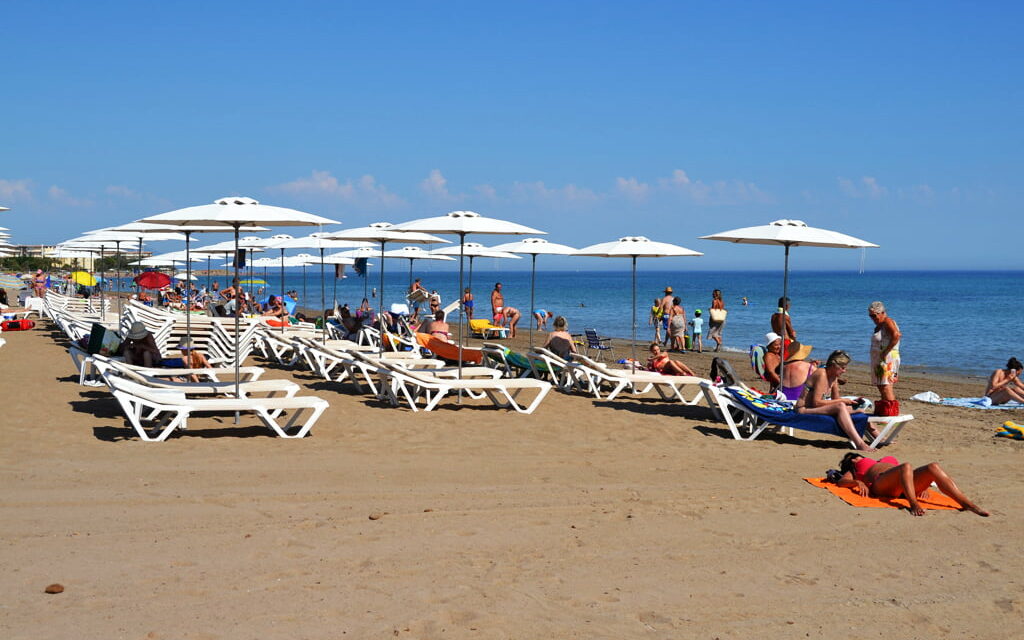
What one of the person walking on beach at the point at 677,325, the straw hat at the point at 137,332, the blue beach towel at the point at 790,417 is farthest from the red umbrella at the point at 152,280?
the blue beach towel at the point at 790,417

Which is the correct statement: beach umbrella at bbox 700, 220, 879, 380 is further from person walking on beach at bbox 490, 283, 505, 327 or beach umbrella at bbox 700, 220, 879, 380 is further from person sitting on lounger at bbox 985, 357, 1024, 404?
person walking on beach at bbox 490, 283, 505, 327

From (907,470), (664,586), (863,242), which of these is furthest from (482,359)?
(664,586)

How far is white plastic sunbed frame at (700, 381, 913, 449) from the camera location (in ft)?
25.8

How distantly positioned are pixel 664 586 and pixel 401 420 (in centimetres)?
452

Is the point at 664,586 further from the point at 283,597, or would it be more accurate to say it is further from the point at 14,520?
the point at 14,520

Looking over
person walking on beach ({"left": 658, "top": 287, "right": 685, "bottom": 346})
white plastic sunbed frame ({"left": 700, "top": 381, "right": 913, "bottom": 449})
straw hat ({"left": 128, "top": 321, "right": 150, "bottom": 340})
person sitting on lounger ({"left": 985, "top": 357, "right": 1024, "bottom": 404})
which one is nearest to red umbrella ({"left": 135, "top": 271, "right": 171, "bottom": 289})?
straw hat ({"left": 128, "top": 321, "right": 150, "bottom": 340})

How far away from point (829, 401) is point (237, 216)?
522 cm

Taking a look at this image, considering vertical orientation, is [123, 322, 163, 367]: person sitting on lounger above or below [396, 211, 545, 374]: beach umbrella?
below

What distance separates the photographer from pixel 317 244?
16.0 meters

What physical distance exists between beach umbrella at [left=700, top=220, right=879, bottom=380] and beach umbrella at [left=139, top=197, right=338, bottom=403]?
4.03 m

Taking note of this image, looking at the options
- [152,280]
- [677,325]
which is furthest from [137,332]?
[677,325]

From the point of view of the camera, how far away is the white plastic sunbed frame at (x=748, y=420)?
25.8ft

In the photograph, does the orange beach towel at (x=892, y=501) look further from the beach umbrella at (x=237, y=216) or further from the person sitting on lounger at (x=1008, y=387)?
the person sitting on lounger at (x=1008, y=387)

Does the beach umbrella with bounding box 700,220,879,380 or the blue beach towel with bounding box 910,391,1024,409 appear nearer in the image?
the beach umbrella with bounding box 700,220,879,380
